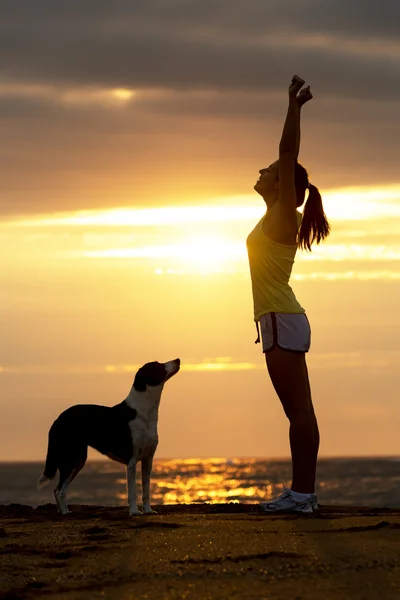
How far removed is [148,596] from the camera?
6090 millimetres

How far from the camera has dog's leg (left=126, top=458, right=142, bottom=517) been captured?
35.2 feet

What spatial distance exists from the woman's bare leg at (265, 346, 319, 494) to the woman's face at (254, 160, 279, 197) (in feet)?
4.80

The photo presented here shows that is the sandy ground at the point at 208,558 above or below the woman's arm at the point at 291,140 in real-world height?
below

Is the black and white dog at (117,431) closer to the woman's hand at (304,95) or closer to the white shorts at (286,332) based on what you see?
the white shorts at (286,332)

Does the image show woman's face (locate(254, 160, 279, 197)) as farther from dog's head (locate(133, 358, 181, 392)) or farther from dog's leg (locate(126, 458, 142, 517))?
dog's leg (locate(126, 458, 142, 517))

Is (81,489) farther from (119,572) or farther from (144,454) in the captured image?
(119,572)

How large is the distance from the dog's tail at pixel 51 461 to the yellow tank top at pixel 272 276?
3360 mm

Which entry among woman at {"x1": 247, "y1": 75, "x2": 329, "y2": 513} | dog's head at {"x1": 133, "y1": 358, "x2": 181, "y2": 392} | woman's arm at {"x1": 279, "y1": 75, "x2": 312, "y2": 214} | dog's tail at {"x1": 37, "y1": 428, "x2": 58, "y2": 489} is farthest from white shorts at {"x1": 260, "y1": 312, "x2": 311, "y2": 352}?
dog's tail at {"x1": 37, "y1": 428, "x2": 58, "y2": 489}

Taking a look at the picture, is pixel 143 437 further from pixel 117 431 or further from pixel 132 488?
pixel 132 488

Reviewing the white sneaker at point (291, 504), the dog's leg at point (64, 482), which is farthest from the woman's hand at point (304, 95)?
the dog's leg at point (64, 482)

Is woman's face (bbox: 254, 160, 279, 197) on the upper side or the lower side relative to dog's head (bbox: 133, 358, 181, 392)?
upper

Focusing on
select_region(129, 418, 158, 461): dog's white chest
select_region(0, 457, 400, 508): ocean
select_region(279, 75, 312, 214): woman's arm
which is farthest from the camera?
select_region(0, 457, 400, 508): ocean

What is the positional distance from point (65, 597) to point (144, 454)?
529 centimetres

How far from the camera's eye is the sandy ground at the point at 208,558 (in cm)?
623
